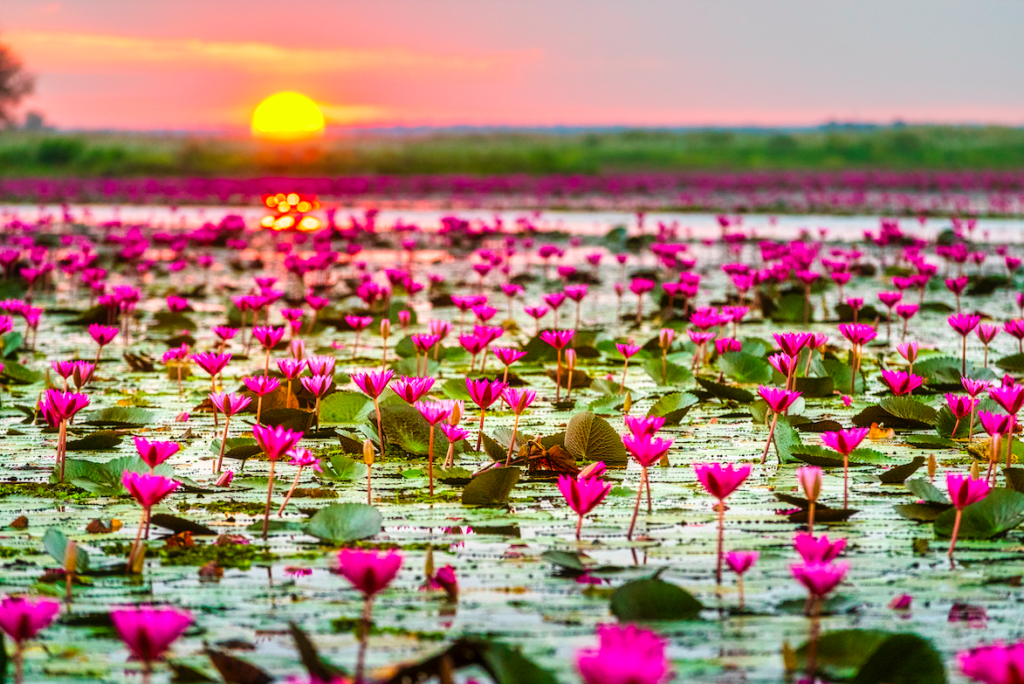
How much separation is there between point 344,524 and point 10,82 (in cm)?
7042

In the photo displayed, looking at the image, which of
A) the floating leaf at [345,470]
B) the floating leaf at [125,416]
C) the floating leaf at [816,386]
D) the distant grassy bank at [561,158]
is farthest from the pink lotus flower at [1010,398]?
the distant grassy bank at [561,158]

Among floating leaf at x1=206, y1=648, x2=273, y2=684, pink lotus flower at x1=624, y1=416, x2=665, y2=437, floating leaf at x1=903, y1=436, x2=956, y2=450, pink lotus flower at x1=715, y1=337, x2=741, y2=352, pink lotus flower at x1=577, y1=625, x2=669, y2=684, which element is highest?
pink lotus flower at x1=715, y1=337, x2=741, y2=352

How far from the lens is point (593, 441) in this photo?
393 centimetres

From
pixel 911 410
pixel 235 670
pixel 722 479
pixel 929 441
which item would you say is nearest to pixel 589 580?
pixel 722 479

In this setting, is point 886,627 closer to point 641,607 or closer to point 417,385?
point 641,607

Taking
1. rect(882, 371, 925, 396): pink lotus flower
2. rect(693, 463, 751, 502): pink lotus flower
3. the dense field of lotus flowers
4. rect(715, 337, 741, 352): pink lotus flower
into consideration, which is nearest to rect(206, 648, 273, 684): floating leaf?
the dense field of lotus flowers

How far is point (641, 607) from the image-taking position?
244 cm

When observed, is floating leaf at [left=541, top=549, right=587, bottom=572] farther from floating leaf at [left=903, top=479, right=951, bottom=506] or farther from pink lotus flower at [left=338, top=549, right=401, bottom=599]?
floating leaf at [left=903, top=479, right=951, bottom=506]

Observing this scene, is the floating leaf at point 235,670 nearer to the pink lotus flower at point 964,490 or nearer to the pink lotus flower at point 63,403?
the pink lotus flower at point 63,403

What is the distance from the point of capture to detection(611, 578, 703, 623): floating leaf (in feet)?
7.96

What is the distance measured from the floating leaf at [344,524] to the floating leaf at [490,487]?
1.42ft

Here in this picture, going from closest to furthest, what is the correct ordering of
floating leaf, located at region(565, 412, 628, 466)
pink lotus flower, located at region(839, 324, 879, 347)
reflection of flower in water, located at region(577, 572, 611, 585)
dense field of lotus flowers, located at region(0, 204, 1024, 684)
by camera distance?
dense field of lotus flowers, located at region(0, 204, 1024, 684) → reflection of flower in water, located at region(577, 572, 611, 585) → floating leaf, located at region(565, 412, 628, 466) → pink lotus flower, located at region(839, 324, 879, 347)

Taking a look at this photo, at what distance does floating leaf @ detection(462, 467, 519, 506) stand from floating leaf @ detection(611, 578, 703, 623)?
0.94 meters

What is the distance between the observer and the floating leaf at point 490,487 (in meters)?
3.36
